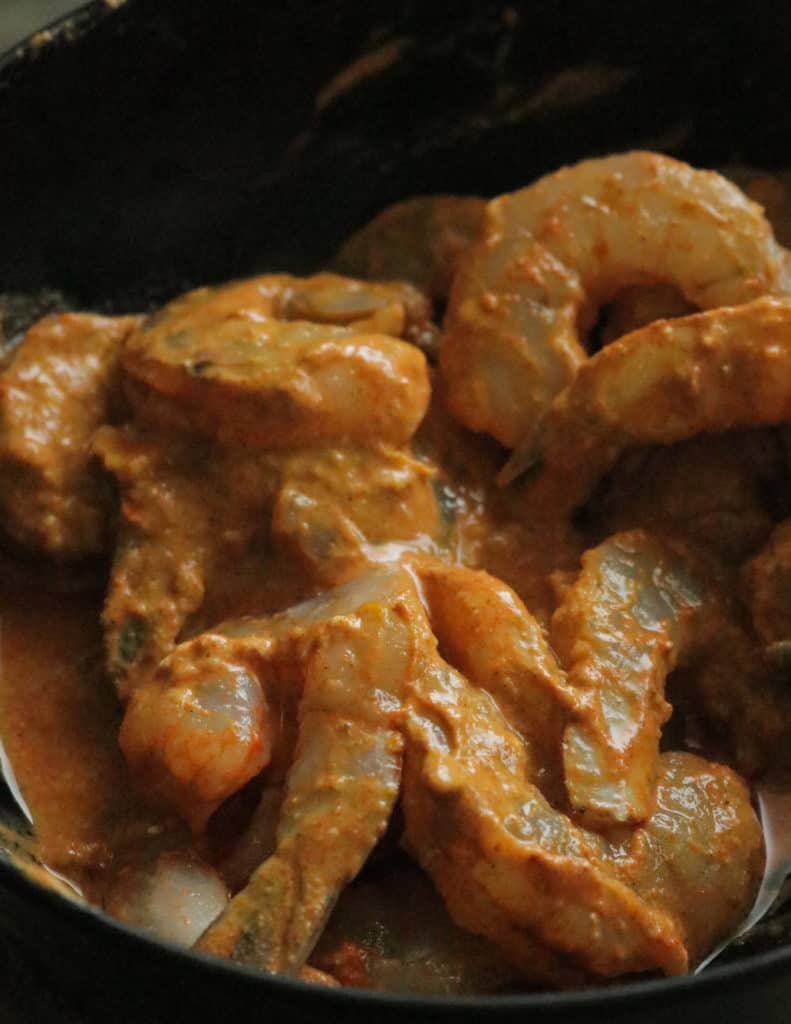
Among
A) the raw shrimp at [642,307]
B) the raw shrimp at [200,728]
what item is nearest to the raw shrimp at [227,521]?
the raw shrimp at [200,728]

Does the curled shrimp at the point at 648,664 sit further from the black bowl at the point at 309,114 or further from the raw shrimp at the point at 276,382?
the black bowl at the point at 309,114

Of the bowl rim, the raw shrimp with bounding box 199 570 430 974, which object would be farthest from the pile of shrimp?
the bowl rim

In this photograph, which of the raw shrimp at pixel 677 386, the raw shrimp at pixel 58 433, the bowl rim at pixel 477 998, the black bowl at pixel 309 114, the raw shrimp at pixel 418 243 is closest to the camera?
the bowl rim at pixel 477 998

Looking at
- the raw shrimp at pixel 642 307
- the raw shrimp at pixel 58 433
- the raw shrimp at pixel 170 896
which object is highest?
the raw shrimp at pixel 58 433

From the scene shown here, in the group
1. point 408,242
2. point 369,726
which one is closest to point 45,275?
point 408,242

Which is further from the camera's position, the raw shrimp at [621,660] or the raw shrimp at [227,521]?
the raw shrimp at [227,521]

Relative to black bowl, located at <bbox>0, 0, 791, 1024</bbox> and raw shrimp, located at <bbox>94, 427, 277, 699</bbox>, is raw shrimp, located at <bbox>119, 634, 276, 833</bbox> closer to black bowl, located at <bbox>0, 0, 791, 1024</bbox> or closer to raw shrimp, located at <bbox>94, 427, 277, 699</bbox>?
raw shrimp, located at <bbox>94, 427, 277, 699</bbox>

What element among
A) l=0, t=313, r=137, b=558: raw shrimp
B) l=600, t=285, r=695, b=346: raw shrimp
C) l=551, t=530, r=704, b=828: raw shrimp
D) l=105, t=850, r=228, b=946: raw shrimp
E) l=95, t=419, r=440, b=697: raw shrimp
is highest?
l=0, t=313, r=137, b=558: raw shrimp
